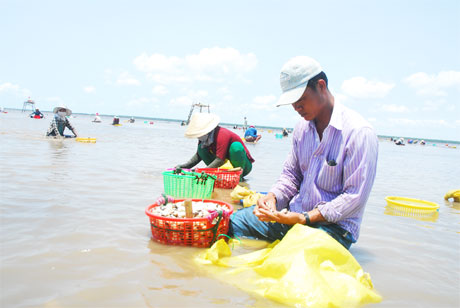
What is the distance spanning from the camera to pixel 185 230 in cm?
296

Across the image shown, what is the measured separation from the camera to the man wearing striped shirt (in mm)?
2574

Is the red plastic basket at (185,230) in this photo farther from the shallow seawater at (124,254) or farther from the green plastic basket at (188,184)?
the green plastic basket at (188,184)

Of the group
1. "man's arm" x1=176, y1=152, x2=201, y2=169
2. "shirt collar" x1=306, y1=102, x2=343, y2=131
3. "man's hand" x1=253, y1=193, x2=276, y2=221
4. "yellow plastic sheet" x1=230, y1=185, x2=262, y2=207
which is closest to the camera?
"shirt collar" x1=306, y1=102, x2=343, y2=131

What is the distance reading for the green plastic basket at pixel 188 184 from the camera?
436cm

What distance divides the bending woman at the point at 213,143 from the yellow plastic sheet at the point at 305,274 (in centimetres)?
269

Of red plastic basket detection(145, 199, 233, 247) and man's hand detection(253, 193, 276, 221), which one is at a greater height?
man's hand detection(253, 193, 276, 221)

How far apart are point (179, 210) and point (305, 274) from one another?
4.70 feet

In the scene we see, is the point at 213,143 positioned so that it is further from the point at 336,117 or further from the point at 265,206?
the point at 336,117

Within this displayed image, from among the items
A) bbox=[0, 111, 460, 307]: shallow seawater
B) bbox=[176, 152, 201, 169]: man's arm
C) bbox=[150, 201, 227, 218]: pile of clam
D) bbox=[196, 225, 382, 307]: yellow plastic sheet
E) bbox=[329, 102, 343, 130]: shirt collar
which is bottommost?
bbox=[0, 111, 460, 307]: shallow seawater

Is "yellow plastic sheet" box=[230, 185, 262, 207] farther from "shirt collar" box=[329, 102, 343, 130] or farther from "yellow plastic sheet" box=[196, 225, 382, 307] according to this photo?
"shirt collar" box=[329, 102, 343, 130]

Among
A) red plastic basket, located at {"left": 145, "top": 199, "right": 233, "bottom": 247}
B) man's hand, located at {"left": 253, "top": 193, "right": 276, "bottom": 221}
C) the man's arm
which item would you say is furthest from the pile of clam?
the man's arm

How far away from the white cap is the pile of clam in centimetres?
118

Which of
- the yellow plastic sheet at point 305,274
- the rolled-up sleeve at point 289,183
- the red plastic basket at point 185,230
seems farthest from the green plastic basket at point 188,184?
the yellow plastic sheet at point 305,274

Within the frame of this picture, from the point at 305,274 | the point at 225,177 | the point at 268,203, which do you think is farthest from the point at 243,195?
the point at 305,274
